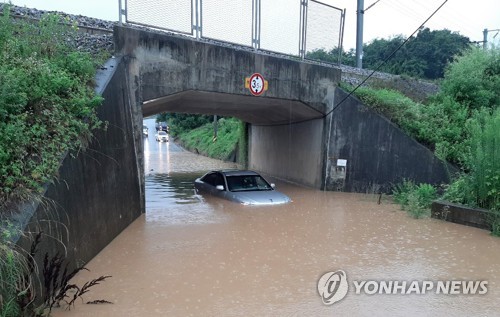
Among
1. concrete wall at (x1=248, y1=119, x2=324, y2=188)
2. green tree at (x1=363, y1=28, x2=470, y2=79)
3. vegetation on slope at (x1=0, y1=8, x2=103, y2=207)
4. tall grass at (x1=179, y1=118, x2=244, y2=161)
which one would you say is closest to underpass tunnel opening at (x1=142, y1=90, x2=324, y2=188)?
concrete wall at (x1=248, y1=119, x2=324, y2=188)

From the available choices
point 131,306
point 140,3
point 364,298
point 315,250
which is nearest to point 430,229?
point 315,250

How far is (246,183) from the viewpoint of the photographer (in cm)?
1163

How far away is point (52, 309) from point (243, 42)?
9.76m

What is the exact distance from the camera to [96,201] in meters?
6.43

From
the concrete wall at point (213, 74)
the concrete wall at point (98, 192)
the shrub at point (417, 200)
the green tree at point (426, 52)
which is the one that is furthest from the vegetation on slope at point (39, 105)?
the green tree at point (426, 52)

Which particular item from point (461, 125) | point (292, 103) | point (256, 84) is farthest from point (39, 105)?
point (461, 125)

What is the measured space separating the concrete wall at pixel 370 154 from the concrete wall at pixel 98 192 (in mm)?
7349

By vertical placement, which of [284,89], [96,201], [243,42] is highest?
[243,42]

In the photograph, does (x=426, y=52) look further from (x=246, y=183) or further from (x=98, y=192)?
(x=98, y=192)

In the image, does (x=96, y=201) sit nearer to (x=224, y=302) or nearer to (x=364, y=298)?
(x=224, y=302)

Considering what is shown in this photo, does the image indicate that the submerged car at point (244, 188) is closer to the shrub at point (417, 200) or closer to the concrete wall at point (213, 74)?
the concrete wall at point (213, 74)

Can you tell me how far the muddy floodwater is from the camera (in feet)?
15.4

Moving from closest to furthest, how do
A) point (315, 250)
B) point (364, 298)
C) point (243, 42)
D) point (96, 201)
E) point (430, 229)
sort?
point (364, 298) → point (96, 201) → point (315, 250) → point (430, 229) → point (243, 42)

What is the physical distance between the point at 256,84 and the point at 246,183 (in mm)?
3114
